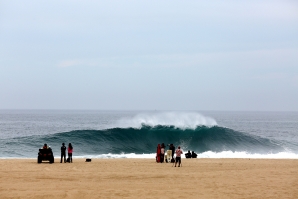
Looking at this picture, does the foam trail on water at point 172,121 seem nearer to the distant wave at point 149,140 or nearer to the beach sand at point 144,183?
the distant wave at point 149,140

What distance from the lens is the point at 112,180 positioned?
1410 cm

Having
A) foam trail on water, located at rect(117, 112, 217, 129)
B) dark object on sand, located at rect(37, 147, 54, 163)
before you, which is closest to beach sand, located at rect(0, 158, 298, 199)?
dark object on sand, located at rect(37, 147, 54, 163)

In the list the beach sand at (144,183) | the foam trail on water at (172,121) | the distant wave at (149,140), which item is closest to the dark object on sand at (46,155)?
the beach sand at (144,183)

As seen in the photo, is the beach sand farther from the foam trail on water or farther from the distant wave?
the foam trail on water

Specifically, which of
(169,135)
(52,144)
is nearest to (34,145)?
(52,144)

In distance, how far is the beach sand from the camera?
11.5 metres

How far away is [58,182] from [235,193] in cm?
550

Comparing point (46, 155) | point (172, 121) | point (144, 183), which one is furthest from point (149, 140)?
point (144, 183)

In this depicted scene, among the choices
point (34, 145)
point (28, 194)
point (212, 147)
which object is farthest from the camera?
point (212, 147)

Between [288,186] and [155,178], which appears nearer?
[288,186]

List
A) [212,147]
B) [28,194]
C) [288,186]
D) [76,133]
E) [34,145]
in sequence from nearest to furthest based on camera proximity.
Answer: [28,194]
[288,186]
[34,145]
[212,147]
[76,133]

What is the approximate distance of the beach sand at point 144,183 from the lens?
37.8ft

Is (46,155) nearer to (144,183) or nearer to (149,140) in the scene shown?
(144,183)

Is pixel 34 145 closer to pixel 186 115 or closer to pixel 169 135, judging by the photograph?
pixel 169 135
